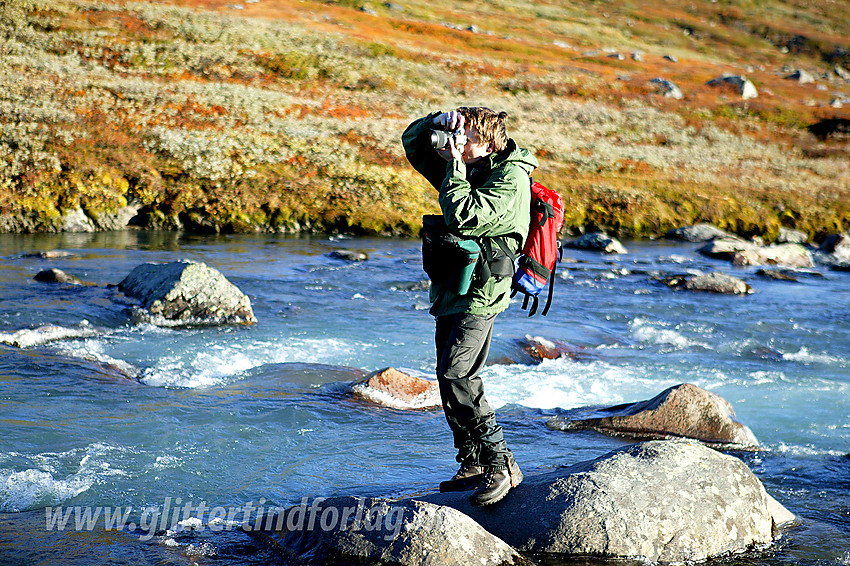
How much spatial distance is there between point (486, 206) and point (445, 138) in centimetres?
62

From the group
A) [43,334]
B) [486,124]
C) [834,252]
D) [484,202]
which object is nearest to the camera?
[484,202]

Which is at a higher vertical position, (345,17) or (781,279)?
(345,17)

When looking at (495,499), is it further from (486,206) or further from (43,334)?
(43,334)

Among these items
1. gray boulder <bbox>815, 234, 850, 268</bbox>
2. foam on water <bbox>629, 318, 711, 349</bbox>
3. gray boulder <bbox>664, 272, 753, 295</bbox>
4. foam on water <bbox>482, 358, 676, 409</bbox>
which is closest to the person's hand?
foam on water <bbox>482, 358, 676, 409</bbox>

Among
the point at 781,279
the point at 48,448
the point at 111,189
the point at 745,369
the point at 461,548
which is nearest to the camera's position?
the point at 461,548

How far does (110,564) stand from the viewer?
487 cm

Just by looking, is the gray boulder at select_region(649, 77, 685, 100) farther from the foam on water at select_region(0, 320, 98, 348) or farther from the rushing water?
the foam on water at select_region(0, 320, 98, 348)

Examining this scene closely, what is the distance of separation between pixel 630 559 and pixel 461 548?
4.25 ft

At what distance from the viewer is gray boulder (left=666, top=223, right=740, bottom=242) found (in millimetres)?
31125

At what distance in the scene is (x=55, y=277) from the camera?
635 inches

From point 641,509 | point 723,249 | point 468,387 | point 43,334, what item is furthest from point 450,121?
point 723,249

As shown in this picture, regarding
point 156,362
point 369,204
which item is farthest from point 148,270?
point 369,204

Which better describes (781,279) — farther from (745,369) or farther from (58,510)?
(58,510)

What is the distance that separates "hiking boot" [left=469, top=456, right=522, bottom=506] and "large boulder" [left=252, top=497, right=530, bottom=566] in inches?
22.9
